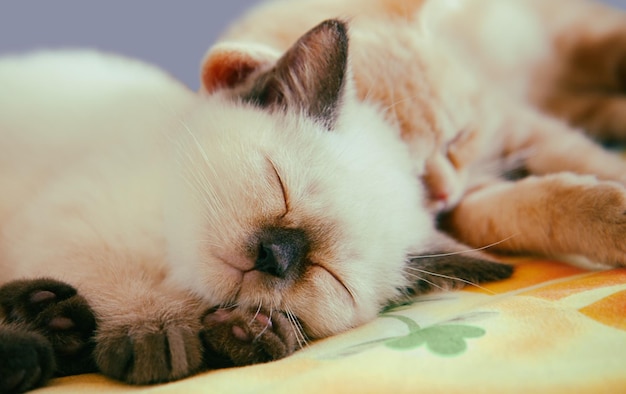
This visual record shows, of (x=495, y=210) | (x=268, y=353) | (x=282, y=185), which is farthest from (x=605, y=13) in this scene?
(x=268, y=353)

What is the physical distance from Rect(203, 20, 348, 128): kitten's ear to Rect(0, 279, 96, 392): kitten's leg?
44 centimetres

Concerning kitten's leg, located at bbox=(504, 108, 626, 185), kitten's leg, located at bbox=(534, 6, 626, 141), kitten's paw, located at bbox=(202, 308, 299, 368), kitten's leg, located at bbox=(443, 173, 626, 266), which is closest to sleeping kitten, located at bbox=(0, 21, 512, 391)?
kitten's paw, located at bbox=(202, 308, 299, 368)

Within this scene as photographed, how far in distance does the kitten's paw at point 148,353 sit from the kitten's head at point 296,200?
113 millimetres

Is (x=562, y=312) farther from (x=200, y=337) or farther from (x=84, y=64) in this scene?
(x=84, y=64)

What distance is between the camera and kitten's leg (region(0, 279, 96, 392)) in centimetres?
69

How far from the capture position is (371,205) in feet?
3.02

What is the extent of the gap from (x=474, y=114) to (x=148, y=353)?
95 centimetres

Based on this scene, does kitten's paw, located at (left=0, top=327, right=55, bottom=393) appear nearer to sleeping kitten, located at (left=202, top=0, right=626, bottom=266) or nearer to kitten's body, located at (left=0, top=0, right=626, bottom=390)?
kitten's body, located at (left=0, top=0, right=626, bottom=390)

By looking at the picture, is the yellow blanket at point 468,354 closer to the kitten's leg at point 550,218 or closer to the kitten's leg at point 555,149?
the kitten's leg at point 550,218

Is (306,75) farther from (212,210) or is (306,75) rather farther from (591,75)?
(591,75)

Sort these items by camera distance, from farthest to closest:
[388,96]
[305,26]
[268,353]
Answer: [305,26]
[388,96]
[268,353]

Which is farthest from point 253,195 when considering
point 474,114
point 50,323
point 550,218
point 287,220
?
point 474,114

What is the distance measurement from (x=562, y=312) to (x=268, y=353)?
15.2 inches

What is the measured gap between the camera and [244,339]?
0.76 metres
